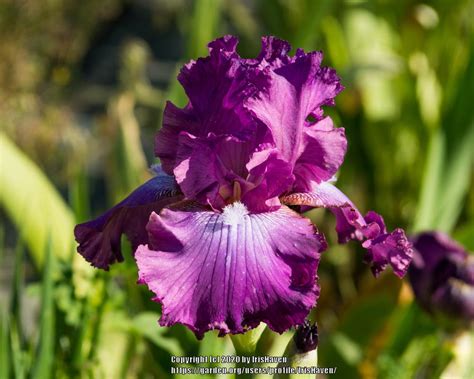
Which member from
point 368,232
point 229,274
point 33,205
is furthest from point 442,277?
point 33,205

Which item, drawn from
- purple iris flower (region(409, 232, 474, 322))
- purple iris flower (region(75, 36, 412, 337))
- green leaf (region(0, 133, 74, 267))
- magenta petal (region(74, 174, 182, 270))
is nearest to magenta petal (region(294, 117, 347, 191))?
purple iris flower (region(75, 36, 412, 337))

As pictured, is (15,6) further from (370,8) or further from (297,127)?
(297,127)

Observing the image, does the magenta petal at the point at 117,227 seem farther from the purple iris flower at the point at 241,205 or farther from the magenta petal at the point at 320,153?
the magenta petal at the point at 320,153

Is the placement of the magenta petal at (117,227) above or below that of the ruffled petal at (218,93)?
below

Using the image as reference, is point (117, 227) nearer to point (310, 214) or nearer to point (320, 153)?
point (320, 153)

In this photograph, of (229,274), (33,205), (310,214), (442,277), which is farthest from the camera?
(310,214)

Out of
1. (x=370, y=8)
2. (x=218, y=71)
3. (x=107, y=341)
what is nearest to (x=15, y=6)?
(x=370, y=8)

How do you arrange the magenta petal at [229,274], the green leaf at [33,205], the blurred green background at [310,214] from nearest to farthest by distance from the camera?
1. the magenta petal at [229,274]
2. the blurred green background at [310,214]
3. the green leaf at [33,205]

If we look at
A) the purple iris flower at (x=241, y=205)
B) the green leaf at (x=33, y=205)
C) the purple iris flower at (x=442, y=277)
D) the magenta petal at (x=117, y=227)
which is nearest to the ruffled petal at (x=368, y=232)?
the purple iris flower at (x=241, y=205)
